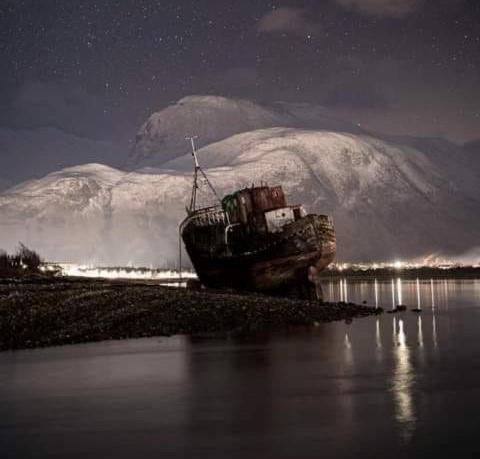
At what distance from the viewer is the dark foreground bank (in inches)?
1340

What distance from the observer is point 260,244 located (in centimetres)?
6350

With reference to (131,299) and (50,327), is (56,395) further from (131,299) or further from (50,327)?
(131,299)

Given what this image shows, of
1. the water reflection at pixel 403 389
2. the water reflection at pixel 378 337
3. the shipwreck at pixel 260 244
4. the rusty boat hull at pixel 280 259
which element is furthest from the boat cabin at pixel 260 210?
the water reflection at pixel 403 389

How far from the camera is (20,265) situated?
91.8 m

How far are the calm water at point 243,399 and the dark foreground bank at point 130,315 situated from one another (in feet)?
9.56

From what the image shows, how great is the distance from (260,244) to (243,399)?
4499cm

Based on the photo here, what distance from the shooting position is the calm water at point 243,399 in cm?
1405

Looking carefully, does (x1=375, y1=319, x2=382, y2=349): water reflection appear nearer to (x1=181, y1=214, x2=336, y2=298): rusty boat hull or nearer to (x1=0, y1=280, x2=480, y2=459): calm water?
(x1=0, y1=280, x2=480, y2=459): calm water

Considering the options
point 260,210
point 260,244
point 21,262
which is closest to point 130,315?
point 260,244

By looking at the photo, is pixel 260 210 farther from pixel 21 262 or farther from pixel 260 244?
pixel 21 262

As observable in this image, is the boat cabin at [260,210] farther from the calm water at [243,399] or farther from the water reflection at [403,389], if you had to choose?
the water reflection at [403,389]

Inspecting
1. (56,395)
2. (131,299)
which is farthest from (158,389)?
(131,299)

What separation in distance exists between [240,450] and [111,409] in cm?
481

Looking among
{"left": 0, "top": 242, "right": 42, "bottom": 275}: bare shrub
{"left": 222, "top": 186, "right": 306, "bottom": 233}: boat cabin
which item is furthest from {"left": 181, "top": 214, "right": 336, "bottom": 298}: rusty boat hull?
{"left": 0, "top": 242, "right": 42, "bottom": 275}: bare shrub
